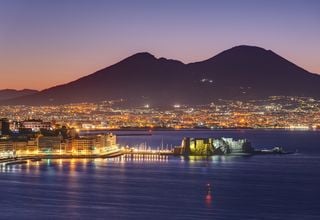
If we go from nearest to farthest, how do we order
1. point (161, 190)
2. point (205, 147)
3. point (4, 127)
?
point (161, 190)
point (205, 147)
point (4, 127)

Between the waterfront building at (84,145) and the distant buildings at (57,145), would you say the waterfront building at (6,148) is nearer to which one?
the distant buildings at (57,145)

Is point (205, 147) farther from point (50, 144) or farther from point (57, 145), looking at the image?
point (50, 144)

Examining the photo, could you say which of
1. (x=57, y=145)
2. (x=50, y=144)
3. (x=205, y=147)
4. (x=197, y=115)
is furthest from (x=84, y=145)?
(x=197, y=115)

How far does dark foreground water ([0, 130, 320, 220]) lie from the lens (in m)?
24.0

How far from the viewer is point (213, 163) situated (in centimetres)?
4247

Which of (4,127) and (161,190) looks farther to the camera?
(4,127)

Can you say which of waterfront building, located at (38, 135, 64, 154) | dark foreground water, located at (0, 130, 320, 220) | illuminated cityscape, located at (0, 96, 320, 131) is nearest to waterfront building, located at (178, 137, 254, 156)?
dark foreground water, located at (0, 130, 320, 220)

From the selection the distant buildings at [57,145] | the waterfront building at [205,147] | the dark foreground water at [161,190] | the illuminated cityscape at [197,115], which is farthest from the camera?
the illuminated cityscape at [197,115]

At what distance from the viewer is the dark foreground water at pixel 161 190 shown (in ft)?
78.8

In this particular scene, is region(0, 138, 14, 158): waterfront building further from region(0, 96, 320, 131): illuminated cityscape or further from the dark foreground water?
region(0, 96, 320, 131): illuminated cityscape

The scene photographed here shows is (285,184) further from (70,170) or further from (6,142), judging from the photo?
(6,142)

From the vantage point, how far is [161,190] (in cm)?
2950

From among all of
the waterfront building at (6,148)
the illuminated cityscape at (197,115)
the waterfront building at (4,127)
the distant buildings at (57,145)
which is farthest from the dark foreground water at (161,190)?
the illuminated cityscape at (197,115)

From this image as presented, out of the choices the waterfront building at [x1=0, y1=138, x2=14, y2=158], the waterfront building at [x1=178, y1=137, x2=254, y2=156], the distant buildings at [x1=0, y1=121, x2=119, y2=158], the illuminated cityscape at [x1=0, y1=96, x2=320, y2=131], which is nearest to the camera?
the waterfront building at [x1=0, y1=138, x2=14, y2=158]
